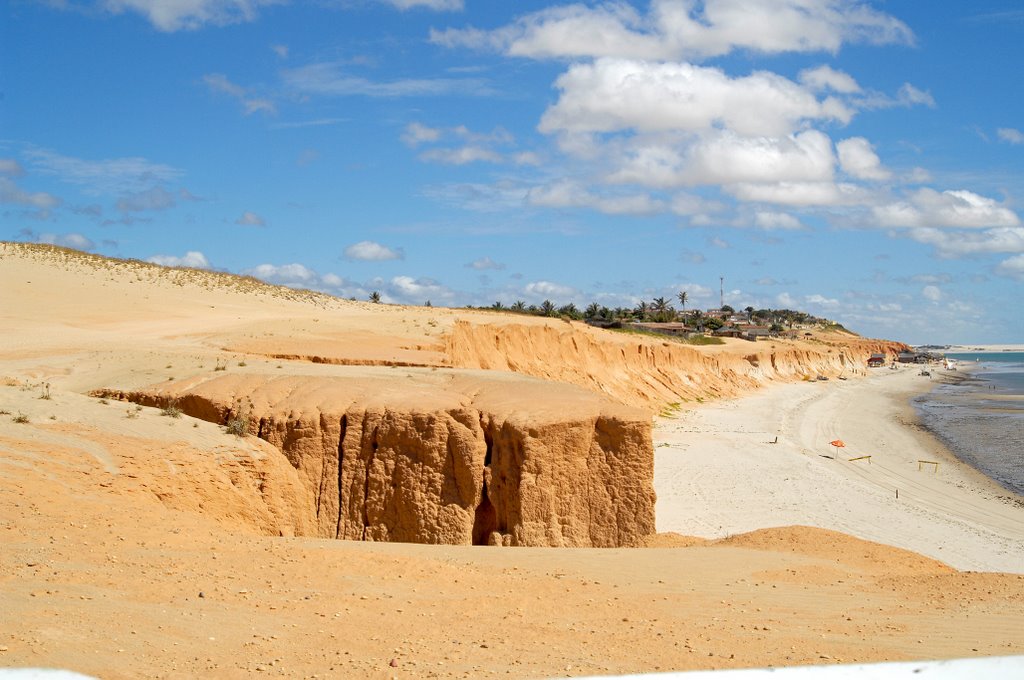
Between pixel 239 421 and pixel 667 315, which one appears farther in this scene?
pixel 667 315

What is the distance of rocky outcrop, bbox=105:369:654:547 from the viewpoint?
45.4 feet

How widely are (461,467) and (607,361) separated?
96.7ft

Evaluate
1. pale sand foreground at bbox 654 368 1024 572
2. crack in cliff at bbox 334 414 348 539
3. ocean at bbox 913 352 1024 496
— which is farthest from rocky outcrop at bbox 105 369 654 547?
ocean at bbox 913 352 1024 496

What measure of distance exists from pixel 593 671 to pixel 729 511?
15292 millimetres

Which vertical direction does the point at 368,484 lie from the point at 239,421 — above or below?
below

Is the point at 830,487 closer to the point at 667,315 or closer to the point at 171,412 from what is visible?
the point at 171,412

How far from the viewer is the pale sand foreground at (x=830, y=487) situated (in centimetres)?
1989

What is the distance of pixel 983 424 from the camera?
46.7m

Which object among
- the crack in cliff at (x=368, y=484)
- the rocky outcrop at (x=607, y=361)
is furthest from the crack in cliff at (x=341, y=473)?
the rocky outcrop at (x=607, y=361)

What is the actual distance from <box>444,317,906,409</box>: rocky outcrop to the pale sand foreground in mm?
3239

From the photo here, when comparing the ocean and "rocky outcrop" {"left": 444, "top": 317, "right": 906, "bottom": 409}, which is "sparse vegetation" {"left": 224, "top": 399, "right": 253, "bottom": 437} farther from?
the ocean

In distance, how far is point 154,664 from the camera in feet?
21.2

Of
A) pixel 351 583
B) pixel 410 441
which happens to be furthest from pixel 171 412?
pixel 351 583

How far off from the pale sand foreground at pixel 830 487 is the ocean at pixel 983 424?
40.2 inches
